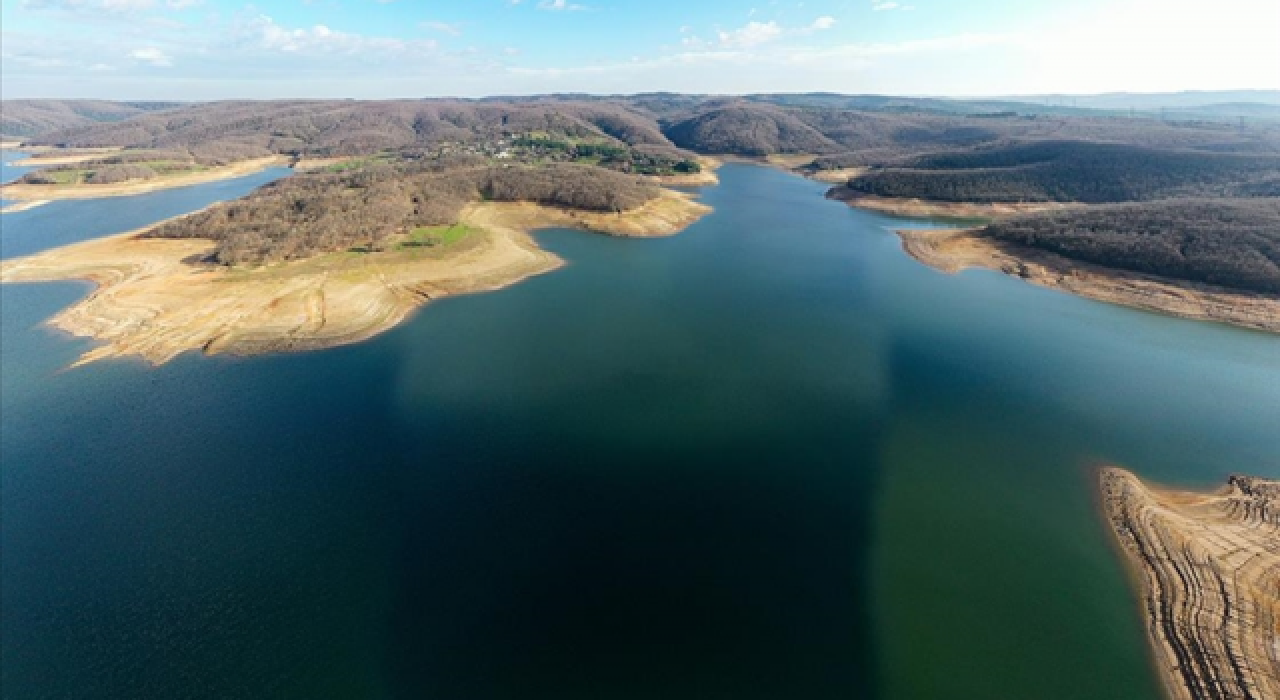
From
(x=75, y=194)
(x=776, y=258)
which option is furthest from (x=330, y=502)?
(x=75, y=194)

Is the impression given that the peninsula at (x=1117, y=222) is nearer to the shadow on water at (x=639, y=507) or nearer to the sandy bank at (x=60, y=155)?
the shadow on water at (x=639, y=507)

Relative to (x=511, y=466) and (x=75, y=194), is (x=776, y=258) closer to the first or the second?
(x=511, y=466)

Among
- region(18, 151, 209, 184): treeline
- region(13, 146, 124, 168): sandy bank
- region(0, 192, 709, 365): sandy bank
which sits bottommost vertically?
region(0, 192, 709, 365): sandy bank

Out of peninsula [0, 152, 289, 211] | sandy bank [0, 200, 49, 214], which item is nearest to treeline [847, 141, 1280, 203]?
peninsula [0, 152, 289, 211]

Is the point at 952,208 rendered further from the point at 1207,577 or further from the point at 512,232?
the point at 1207,577

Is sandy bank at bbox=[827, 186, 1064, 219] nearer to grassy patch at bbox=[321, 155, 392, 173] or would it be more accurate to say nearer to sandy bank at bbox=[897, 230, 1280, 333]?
sandy bank at bbox=[897, 230, 1280, 333]

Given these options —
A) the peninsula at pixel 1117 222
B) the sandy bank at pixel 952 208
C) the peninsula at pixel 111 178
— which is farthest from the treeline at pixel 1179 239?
the peninsula at pixel 111 178

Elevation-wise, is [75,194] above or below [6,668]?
above
